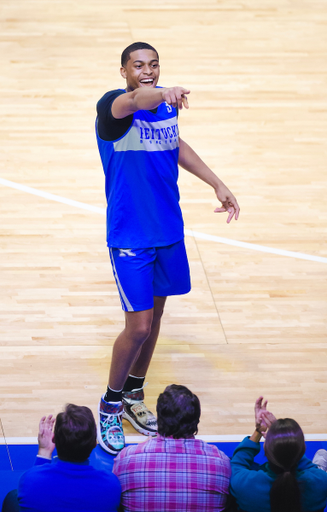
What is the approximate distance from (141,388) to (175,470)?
1.08m

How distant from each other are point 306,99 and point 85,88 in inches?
91.9

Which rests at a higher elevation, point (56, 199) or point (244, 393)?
point (56, 199)

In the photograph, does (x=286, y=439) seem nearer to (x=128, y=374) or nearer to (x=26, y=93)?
(x=128, y=374)

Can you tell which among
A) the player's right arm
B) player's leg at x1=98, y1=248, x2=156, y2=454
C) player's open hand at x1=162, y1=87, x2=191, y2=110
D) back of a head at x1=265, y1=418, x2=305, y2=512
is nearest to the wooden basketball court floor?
player's leg at x1=98, y1=248, x2=156, y2=454

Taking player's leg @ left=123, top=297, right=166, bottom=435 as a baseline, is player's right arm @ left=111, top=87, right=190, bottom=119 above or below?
above

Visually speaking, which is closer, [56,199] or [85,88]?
[56,199]

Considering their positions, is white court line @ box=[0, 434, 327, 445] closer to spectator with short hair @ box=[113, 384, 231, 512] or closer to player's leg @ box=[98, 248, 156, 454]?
player's leg @ box=[98, 248, 156, 454]

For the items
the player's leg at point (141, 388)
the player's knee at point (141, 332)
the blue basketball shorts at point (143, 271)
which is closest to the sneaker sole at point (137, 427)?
the player's leg at point (141, 388)

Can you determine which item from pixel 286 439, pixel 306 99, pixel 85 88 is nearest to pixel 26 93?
pixel 85 88

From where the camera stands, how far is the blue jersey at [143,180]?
2947mm

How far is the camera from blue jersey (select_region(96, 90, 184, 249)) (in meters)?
2.95

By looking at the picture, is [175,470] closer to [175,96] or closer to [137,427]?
[137,427]

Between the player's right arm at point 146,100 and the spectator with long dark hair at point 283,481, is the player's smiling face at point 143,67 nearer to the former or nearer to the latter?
the player's right arm at point 146,100

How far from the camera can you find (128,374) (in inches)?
132
